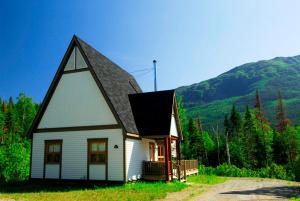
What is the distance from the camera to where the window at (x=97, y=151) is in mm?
19109

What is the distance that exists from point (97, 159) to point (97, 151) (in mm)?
526

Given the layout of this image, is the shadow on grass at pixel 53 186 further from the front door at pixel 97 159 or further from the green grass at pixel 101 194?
the front door at pixel 97 159

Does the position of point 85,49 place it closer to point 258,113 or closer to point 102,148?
point 102,148

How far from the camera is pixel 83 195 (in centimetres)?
1473

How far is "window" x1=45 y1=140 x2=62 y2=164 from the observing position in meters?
20.4

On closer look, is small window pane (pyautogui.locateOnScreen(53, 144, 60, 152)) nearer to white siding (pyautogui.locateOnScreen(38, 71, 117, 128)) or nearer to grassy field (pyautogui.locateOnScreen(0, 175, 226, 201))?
white siding (pyautogui.locateOnScreen(38, 71, 117, 128))

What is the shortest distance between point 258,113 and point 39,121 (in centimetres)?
5348

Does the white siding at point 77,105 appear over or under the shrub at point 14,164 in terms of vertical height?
over

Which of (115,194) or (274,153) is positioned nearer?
(115,194)

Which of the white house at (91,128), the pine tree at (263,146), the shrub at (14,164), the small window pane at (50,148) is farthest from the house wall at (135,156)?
the pine tree at (263,146)

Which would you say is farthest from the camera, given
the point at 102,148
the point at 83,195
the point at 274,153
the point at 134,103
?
the point at 274,153

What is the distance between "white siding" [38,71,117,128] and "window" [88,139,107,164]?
4.19ft

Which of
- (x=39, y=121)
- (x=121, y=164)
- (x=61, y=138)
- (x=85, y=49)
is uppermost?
(x=85, y=49)

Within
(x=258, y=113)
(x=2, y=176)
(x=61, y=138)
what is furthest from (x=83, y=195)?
(x=258, y=113)
